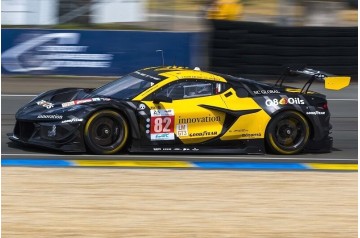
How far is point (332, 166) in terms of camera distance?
1151 centimetres

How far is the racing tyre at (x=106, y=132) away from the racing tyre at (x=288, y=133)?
196 centimetres

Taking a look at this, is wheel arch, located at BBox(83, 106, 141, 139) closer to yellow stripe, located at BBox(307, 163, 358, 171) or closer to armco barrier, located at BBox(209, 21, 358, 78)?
yellow stripe, located at BBox(307, 163, 358, 171)

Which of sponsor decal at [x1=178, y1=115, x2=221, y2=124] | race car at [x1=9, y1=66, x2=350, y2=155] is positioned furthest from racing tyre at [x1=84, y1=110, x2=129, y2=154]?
sponsor decal at [x1=178, y1=115, x2=221, y2=124]

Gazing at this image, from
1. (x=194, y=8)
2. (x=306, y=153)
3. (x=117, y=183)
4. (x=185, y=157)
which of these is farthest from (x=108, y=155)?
(x=194, y=8)

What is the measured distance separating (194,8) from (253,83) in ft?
32.9

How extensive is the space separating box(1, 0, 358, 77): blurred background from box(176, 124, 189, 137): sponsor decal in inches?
269

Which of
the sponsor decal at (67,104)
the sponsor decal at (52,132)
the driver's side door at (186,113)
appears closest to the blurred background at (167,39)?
the driver's side door at (186,113)

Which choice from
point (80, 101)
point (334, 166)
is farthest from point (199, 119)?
point (334, 166)

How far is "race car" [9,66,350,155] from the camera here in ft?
37.3

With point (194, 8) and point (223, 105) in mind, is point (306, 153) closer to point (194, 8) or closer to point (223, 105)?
point (223, 105)

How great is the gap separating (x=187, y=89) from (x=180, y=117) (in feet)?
1.37

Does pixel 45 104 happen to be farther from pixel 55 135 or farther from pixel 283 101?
pixel 283 101

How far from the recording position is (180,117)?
1155cm

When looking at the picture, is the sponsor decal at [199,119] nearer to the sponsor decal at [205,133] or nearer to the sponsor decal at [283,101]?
the sponsor decal at [205,133]
